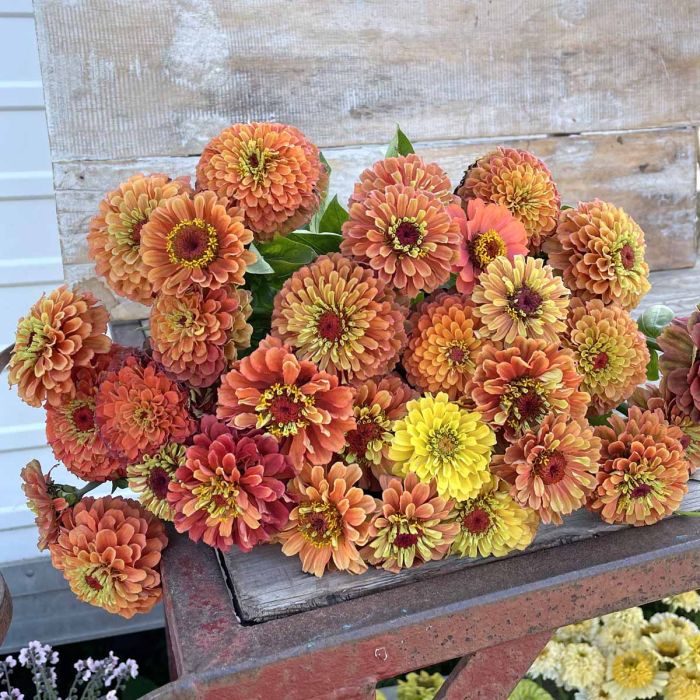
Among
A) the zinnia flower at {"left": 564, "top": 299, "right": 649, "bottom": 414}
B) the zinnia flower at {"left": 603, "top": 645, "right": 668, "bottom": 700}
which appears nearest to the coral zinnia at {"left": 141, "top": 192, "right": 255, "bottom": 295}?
the zinnia flower at {"left": 564, "top": 299, "right": 649, "bottom": 414}

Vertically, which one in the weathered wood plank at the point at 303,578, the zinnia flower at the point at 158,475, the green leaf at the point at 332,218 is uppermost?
the green leaf at the point at 332,218

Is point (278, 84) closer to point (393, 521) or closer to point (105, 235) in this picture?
point (105, 235)

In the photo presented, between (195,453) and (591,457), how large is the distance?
13.2 inches

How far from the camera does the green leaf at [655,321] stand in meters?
0.78

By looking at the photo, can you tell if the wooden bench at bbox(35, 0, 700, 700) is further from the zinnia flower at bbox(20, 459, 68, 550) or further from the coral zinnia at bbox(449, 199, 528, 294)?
the coral zinnia at bbox(449, 199, 528, 294)

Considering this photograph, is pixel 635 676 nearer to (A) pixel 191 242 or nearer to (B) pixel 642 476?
(B) pixel 642 476

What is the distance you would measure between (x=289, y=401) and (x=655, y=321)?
444 millimetres

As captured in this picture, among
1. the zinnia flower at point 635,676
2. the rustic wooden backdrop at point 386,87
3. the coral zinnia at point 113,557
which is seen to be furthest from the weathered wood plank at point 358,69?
the zinnia flower at point 635,676

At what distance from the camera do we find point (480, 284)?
0.63m

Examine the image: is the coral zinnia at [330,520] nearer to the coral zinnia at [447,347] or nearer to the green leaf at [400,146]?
the coral zinnia at [447,347]

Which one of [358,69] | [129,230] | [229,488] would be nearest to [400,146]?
[129,230]

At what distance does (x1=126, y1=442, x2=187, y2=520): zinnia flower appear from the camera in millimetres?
634

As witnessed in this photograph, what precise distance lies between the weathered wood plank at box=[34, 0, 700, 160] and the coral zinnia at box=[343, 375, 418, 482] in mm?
760

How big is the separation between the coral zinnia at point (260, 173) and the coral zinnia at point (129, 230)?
0.04 meters
